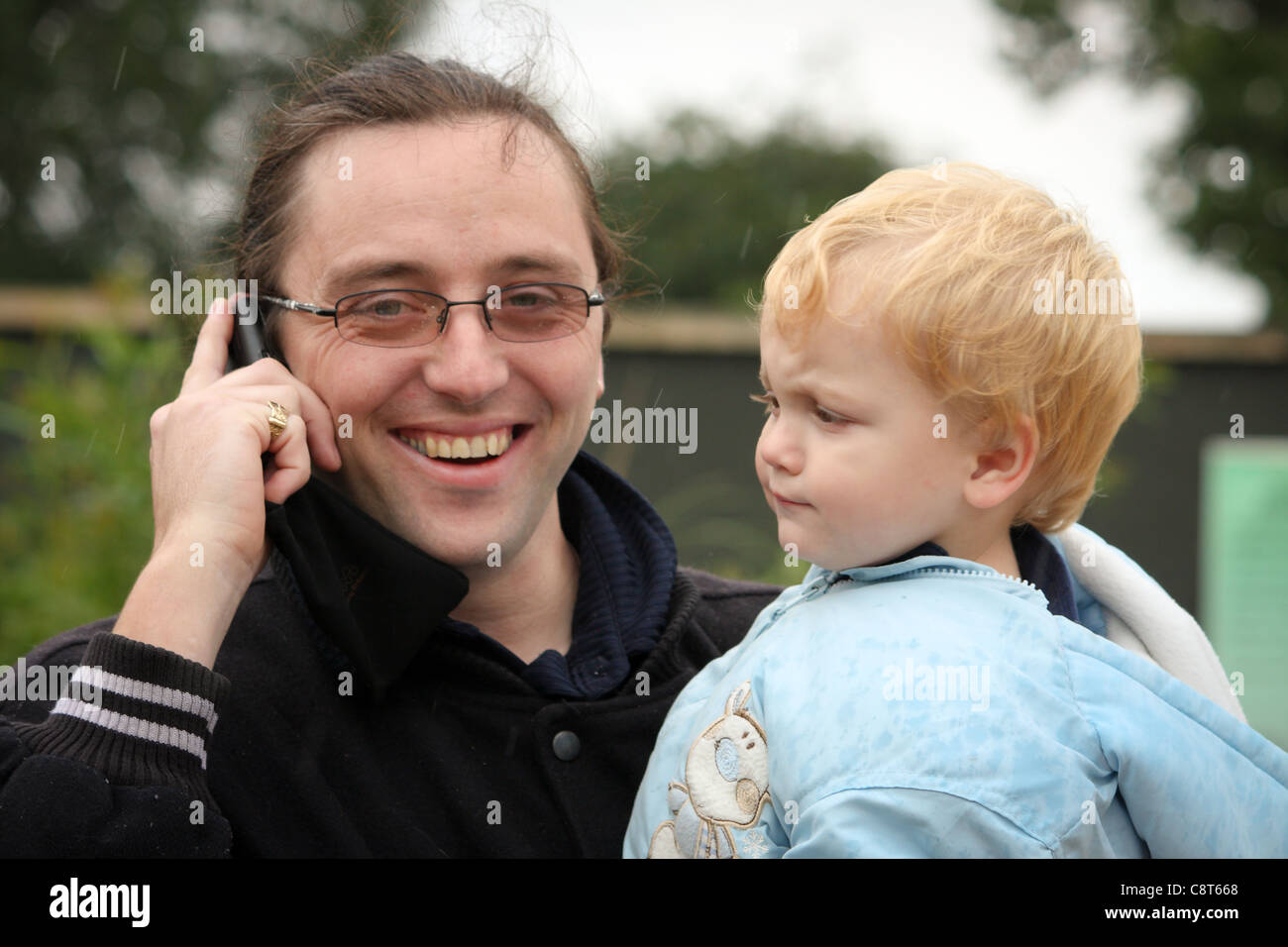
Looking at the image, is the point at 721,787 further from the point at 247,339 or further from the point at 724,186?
the point at 724,186

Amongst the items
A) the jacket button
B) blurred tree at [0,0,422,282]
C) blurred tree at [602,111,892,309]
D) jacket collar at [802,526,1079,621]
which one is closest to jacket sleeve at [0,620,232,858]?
the jacket button

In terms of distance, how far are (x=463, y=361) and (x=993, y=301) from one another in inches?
35.1

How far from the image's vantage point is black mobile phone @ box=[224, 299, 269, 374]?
7.59 ft

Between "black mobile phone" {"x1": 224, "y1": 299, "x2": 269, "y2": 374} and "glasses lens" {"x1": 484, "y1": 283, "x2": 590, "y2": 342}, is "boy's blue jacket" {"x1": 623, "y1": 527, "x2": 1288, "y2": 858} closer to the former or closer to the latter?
"glasses lens" {"x1": 484, "y1": 283, "x2": 590, "y2": 342}

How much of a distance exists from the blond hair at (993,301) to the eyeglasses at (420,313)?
0.54 metres

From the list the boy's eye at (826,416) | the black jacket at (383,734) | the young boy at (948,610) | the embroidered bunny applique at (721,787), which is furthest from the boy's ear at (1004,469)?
the black jacket at (383,734)

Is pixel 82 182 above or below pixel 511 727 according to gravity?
above

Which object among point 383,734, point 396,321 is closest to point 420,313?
point 396,321

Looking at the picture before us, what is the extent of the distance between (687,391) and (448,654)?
545 cm

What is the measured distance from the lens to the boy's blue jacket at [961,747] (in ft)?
5.08

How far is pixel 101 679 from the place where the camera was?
173cm

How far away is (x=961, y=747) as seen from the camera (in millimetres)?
1562
